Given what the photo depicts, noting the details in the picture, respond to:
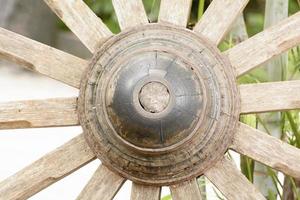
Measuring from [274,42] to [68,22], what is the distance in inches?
17.3

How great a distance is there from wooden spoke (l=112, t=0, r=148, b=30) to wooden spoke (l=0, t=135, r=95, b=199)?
0.86 ft

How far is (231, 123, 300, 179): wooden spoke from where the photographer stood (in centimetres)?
126

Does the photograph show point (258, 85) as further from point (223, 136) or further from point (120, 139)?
point (120, 139)

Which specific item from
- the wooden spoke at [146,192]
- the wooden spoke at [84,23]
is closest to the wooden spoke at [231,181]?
the wooden spoke at [146,192]

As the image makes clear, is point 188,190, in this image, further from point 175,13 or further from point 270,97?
point 175,13

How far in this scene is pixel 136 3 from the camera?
1312mm

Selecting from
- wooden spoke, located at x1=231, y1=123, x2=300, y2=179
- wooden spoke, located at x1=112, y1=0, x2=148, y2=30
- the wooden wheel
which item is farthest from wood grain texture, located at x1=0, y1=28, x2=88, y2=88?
wooden spoke, located at x1=231, y1=123, x2=300, y2=179

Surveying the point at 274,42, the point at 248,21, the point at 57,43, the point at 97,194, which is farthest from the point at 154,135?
the point at 57,43

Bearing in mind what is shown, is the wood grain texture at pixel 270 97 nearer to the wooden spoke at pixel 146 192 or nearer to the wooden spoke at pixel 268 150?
the wooden spoke at pixel 268 150

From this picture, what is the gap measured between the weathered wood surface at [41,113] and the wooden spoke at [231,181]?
1.03 ft

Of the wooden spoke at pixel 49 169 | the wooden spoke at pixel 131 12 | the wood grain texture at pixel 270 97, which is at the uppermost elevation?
the wooden spoke at pixel 131 12

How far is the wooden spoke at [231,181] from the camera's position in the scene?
4.16 feet

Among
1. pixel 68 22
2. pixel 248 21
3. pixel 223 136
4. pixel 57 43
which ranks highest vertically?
pixel 57 43

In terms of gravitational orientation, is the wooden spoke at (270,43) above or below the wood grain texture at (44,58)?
below
